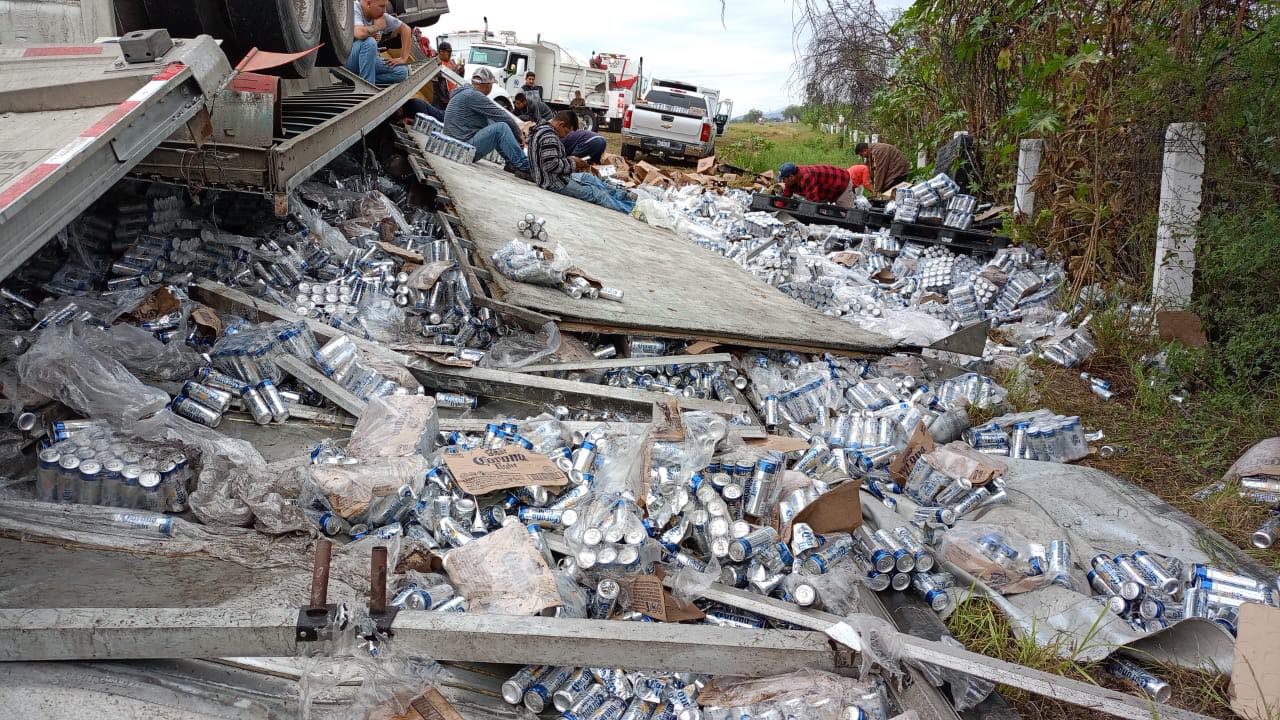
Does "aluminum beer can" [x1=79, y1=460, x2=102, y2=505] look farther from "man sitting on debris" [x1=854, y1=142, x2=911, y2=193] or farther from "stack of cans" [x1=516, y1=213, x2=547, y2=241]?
"man sitting on debris" [x1=854, y1=142, x2=911, y2=193]

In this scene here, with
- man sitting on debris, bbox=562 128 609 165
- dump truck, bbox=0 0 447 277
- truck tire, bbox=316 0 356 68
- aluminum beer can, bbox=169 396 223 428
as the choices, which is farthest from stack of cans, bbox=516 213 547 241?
man sitting on debris, bbox=562 128 609 165

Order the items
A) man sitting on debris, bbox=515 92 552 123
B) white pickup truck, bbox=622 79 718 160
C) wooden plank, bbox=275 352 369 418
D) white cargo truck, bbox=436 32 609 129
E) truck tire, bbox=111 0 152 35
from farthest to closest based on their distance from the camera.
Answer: white cargo truck, bbox=436 32 609 129
white pickup truck, bbox=622 79 718 160
man sitting on debris, bbox=515 92 552 123
truck tire, bbox=111 0 152 35
wooden plank, bbox=275 352 369 418

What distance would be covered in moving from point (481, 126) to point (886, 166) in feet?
19.8

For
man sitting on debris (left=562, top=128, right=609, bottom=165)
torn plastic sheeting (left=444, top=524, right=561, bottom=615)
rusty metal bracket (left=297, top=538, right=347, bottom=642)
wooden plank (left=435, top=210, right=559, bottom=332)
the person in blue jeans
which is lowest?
torn plastic sheeting (left=444, top=524, right=561, bottom=615)

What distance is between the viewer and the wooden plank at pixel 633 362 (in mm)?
4527

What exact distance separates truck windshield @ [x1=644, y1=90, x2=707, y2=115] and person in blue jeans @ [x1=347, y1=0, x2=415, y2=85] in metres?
9.03

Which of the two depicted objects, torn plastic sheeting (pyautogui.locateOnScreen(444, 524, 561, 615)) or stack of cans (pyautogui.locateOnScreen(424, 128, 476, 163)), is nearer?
torn plastic sheeting (pyautogui.locateOnScreen(444, 524, 561, 615))

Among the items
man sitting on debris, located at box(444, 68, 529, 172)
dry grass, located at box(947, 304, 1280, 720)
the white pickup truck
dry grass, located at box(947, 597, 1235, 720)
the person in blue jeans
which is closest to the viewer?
dry grass, located at box(947, 597, 1235, 720)

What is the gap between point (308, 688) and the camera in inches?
91.9

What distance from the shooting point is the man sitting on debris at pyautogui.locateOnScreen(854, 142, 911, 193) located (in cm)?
1180

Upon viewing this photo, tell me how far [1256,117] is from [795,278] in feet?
→ 12.2

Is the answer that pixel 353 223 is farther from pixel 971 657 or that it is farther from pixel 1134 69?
pixel 1134 69

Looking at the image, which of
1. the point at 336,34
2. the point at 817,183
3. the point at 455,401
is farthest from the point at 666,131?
the point at 455,401

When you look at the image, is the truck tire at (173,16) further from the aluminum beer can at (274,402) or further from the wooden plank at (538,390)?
the wooden plank at (538,390)
